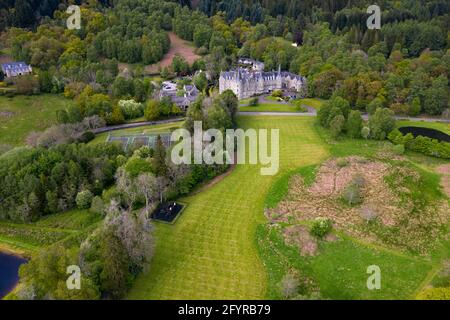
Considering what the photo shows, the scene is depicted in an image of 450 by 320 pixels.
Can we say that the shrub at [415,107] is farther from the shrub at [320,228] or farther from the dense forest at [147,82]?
the shrub at [320,228]

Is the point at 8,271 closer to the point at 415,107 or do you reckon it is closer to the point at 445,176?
the point at 445,176

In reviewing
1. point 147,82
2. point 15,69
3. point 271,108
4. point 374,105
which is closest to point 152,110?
point 147,82

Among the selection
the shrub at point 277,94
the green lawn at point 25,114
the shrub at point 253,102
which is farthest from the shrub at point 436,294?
the green lawn at point 25,114

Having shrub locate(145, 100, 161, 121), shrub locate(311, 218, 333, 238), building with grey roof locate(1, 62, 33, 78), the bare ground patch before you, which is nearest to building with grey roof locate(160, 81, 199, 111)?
shrub locate(145, 100, 161, 121)

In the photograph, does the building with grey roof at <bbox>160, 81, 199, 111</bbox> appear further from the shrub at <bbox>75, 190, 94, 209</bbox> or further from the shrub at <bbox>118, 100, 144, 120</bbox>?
the shrub at <bbox>75, 190, 94, 209</bbox>

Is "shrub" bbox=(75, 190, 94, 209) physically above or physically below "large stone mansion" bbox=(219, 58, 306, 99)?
below

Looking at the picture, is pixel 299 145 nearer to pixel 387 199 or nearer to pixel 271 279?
pixel 387 199

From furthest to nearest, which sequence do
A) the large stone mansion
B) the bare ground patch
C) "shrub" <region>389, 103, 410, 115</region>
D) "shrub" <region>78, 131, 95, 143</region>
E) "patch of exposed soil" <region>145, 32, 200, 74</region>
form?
"patch of exposed soil" <region>145, 32, 200, 74</region>, the large stone mansion, "shrub" <region>389, 103, 410, 115</region>, "shrub" <region>78, 131, 95, 143</region>, the bare ground patch
